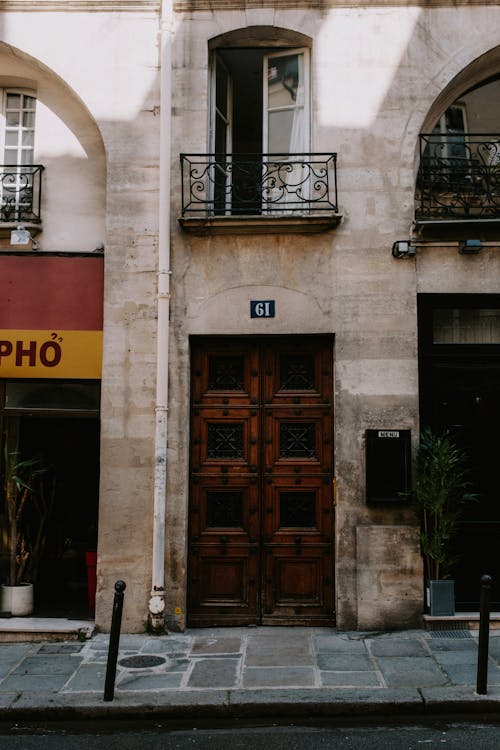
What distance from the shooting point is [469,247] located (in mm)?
8078

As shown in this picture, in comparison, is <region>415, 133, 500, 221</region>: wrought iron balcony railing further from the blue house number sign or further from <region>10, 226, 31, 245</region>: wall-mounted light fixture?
<region>10, 226, 31, 245</region>: wall-mounted light fixture

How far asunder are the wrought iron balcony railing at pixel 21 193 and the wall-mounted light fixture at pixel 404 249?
430cm

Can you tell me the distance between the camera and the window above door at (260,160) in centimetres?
830

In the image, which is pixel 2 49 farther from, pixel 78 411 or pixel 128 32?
pixel 78 411

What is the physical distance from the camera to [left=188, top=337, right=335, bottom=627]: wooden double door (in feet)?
26.9

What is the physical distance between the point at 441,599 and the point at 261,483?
91.7 inches

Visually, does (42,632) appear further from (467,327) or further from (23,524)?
(467,327)

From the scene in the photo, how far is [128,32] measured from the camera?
863 centimetres

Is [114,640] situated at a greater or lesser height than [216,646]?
greater

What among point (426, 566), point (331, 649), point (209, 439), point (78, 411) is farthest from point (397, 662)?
point (78, 411)


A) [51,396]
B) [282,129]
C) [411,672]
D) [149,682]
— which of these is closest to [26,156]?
[51,396]

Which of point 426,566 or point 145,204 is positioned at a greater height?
point 145,204

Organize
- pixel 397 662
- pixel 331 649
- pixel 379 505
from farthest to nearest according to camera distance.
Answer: pixel 379 505 → pixel 331 649 → pixel 397 662

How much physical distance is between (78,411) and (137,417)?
0.84 metres
